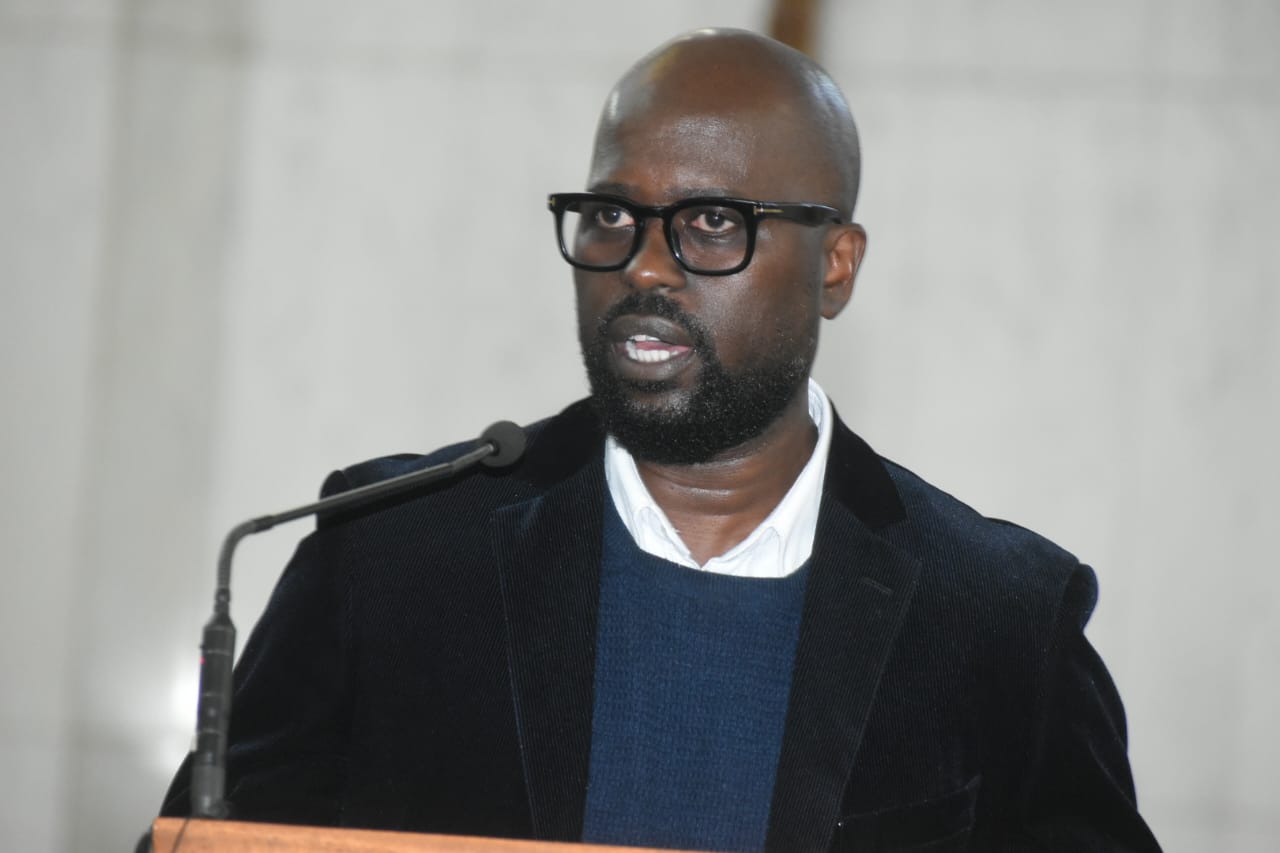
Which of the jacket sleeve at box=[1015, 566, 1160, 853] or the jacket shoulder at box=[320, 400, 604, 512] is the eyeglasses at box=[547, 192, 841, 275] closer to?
the jacket shoulder at box=[320, 400, 604, 512]

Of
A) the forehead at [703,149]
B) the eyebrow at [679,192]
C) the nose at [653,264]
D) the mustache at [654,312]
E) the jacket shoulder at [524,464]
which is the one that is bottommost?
the jacket shoulder at [524,464]

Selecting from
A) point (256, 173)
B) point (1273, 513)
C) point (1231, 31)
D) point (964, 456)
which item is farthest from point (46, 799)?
point (1231, 31)

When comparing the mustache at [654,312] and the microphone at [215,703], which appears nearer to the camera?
the microphone at [215,703]

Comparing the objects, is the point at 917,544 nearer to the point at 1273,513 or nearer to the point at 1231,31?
the point at 1273,513

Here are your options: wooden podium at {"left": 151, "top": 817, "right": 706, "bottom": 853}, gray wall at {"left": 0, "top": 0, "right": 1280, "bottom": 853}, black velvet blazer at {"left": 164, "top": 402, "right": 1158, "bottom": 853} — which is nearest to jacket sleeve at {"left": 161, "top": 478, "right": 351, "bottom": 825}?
black velvet blazer at {"left": 164, "top": 402, "right": 1158, "bottom": 853}

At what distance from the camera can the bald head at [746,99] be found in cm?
184

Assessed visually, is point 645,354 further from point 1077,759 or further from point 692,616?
point 1077,759

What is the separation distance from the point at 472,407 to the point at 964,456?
43.5 inches

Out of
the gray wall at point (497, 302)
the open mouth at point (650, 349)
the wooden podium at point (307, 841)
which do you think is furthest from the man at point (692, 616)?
the gray wall at point (497, 302)

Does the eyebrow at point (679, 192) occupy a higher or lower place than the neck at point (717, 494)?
higher

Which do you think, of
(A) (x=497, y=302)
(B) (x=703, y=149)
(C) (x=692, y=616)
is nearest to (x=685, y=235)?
(B) (x=703, y=149)

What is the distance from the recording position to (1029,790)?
173 centimetres

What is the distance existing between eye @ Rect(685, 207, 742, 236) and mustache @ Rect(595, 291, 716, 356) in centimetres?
10

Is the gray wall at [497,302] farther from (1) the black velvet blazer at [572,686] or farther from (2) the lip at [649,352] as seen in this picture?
(2) the lip at [649,352]
